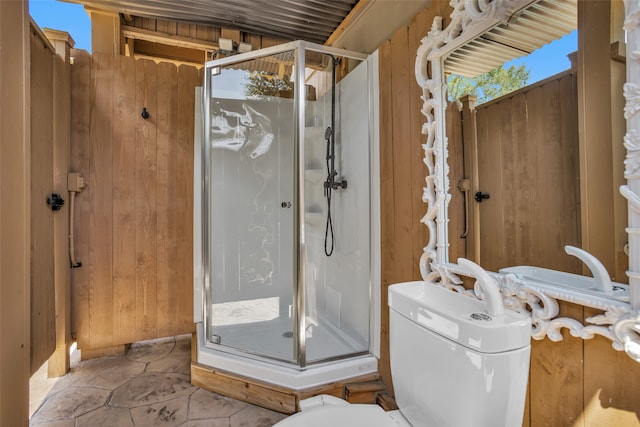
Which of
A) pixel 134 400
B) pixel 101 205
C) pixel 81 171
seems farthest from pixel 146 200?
pixel 134 400

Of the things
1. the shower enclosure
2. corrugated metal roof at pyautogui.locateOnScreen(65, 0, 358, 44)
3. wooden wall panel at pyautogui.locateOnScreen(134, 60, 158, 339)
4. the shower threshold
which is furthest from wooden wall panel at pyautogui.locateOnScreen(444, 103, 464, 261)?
wooden wall panel at pyautogui.locateOnScreen(134, 60, 158, 339)

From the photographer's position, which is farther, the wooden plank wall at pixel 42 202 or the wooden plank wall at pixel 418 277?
the wooden plank wall at pixel 42 202

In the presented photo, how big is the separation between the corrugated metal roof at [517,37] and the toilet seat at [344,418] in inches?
51.3

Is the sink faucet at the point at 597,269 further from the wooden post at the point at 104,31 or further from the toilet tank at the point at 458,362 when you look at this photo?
the wooden post at the point at 104,31

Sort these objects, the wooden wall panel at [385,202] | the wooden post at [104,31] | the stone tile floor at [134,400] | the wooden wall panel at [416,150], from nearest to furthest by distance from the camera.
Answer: the wooden wall panel at [416,150], the stone tile floor at [134,400], the wooden wall panel at [385,202], the wooden post at [104,31]

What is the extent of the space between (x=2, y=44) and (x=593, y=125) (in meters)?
1.60

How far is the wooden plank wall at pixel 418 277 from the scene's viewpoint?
0.84 metres

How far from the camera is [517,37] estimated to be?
1.10 meters

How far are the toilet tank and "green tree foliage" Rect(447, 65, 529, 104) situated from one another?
0.77 m

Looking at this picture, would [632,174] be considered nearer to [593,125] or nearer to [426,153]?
[593,125]

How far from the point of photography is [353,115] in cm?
217

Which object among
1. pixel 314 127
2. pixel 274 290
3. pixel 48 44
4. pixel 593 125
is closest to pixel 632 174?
pixel 593 125

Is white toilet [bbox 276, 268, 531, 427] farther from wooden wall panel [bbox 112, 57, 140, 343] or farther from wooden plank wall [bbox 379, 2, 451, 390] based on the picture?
wooden wall panel [bbox 112, 57, 140, 343]

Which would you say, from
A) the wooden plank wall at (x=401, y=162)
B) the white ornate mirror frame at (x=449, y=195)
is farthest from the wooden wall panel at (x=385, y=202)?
the white ornate mirror frame at (x=449, y=195)
